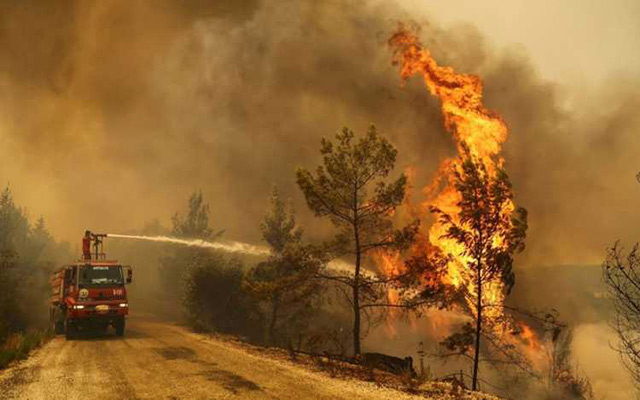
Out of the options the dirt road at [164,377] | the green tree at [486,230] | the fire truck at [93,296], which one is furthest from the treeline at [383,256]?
the fire truck at [93,296]

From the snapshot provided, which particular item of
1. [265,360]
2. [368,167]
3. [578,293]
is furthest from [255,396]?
[578,293]

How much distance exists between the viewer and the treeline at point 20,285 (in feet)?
58.9

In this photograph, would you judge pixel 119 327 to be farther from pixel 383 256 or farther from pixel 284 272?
pixel 383 256

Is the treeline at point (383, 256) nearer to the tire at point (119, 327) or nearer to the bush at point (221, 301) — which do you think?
the bush at point (221, 301)

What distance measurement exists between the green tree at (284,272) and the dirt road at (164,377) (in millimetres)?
2940

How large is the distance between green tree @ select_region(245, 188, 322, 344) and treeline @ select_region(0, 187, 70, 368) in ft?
29.7

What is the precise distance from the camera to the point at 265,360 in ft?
51.2

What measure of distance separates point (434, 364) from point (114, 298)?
3968 centimetres

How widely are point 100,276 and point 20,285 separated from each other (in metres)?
23.5

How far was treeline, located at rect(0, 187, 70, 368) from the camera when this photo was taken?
1794 centimetres

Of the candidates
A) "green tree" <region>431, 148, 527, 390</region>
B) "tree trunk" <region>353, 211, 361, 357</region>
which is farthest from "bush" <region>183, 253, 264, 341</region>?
"green tree" <region>431, 148, 527, 390</region>

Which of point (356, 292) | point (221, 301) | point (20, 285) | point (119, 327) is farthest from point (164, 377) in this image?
point (20, 285)

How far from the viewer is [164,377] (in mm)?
11984

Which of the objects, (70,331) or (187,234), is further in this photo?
(187,234)
